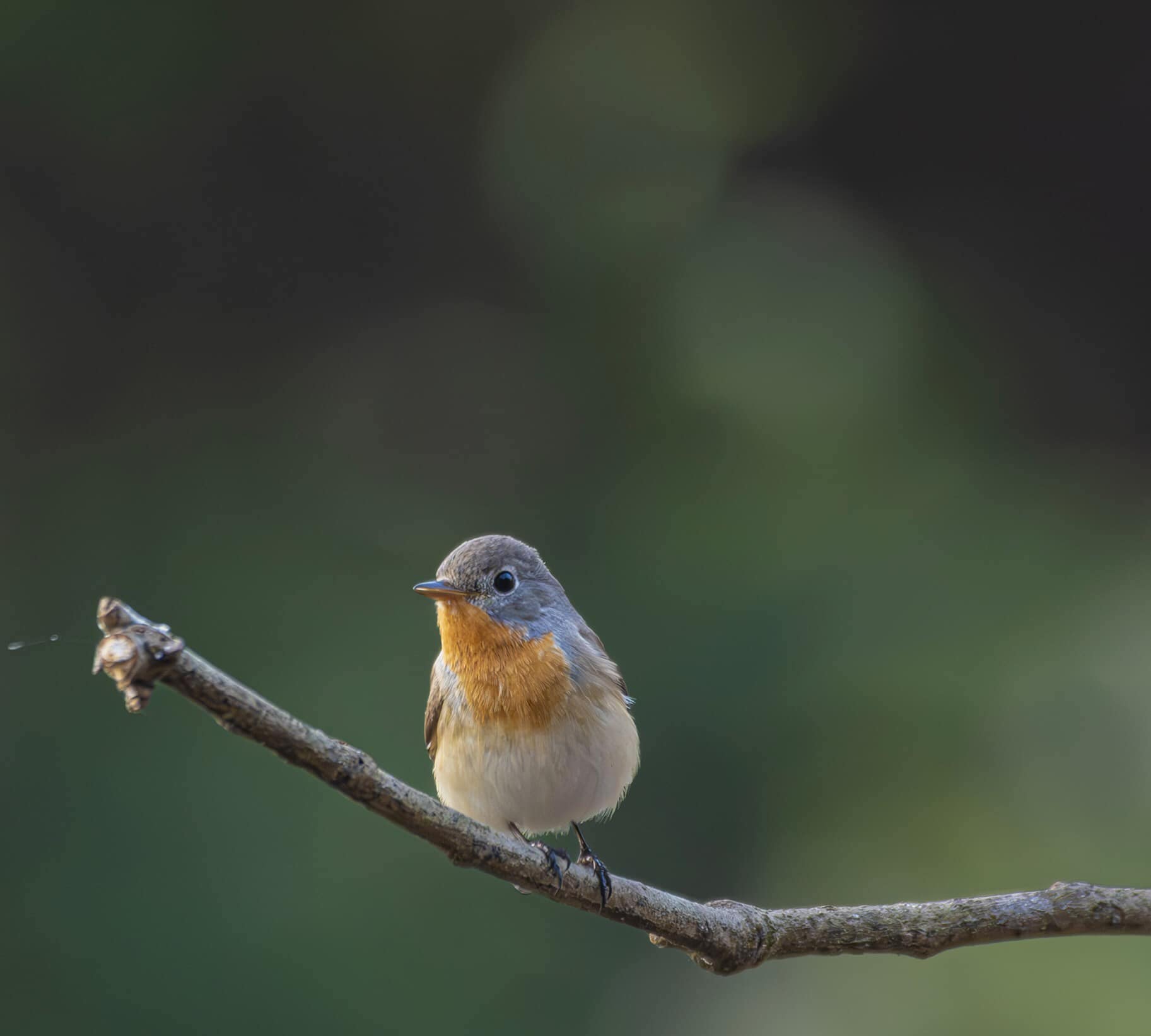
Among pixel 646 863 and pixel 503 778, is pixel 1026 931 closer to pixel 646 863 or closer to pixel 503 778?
pixel 503 778

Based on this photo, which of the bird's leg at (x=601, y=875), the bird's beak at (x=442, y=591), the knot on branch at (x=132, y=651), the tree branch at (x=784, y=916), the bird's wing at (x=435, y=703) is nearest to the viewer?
the knot on branch at (x=132, y=651)

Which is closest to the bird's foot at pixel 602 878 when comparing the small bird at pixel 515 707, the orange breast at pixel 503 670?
the small bird at pixel 515 707

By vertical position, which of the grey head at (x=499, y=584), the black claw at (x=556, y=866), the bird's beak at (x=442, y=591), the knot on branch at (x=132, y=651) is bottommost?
the knot on branch at (x=132, y=651)

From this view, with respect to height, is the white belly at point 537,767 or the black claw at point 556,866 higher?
the white belly at point 537,767

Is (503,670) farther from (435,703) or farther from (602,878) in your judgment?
(602,878)

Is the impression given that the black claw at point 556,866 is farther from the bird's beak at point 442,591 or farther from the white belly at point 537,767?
the bird's beak at point 442,591

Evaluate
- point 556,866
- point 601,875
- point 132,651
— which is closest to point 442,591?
point 601,875

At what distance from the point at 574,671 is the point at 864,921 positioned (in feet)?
3.55

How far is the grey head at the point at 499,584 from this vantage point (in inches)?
124

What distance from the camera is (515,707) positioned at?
3064 mm

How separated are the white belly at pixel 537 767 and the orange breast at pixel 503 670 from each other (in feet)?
0.14

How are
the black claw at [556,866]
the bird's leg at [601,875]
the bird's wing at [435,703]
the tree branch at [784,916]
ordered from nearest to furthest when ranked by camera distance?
the tree branch at [784,916]
the black claw at [556,866]
the bird's leg at [601,875]
the bird's wing at [435,703]

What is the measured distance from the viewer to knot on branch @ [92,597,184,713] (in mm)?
1378

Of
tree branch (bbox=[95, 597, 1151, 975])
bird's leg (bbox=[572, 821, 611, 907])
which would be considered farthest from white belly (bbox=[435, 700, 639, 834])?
tree branch (bbox=[95, 597, 1151, 975])
